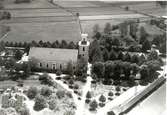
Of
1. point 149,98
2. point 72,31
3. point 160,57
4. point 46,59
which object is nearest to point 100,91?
point 149,98

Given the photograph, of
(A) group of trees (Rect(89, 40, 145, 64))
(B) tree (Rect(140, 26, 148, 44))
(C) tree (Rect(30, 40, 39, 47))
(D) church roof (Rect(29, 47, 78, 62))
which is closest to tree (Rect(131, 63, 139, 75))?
(A) group of trees (Rect(89, 40, 145, 64))

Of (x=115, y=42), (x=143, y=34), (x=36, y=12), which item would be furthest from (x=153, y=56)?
(x=36, y=12)

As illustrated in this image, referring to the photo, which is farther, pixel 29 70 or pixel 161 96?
pixel 29 70

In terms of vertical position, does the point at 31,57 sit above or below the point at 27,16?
below

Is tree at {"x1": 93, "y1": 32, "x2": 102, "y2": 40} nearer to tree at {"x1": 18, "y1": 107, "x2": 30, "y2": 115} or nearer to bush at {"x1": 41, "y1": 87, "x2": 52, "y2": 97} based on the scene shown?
bush at {"x1": 41, "y1": 87, "x2": 52, "y2": 97}

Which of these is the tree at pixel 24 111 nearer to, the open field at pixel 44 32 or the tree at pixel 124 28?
the open field at pixel 44 32

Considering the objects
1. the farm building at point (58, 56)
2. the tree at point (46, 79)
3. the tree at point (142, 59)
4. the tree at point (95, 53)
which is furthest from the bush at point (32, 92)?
the tree at point (142, 59)

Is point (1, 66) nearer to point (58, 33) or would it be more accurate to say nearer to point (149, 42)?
point (58, 33)

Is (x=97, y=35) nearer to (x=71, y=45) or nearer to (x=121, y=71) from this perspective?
(x=71, y=45)
